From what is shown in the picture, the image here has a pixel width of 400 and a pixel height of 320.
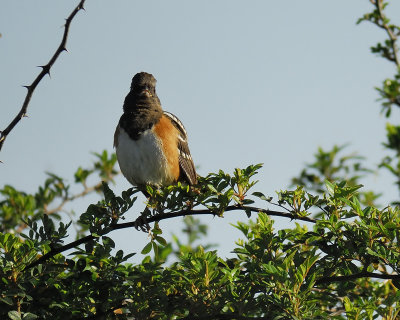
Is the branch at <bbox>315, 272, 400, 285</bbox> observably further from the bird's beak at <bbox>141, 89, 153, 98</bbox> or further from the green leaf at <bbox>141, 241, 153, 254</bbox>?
the bird's beak at <bbox>141, 89, 153, 98</bbox>

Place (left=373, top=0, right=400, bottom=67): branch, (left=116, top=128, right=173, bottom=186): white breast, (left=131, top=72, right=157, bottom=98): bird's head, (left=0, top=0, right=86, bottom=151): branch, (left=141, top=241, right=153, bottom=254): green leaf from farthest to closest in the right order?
(left=373, top=0, right=400, bottom=67): branch, (left=131, top=72, right=157, bottom=98): bird's head, (left=116, top=128, right=173, bottom=186): white breast, (left=141, top=241, right=153, bottom=254): green leaf, (left=0, top=0, right=86, bottom=151): branch

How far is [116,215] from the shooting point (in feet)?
10.1

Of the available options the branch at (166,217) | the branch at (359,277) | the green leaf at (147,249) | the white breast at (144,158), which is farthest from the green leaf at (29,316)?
the white breast at (144,158)

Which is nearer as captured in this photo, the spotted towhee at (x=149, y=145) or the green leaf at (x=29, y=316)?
the green leaf at (x=29, y=316)

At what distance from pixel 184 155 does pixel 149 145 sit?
38cm

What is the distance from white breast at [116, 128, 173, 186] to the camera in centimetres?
432

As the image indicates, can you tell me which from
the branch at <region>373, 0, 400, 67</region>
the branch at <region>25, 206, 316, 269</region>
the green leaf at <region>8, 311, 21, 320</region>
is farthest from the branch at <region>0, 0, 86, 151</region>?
the branch at <region>373, 0, 400, 67</region>

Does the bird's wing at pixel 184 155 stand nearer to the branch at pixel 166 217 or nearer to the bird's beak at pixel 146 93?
the bird's beak at pixel 146 93

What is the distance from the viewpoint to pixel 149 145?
4.33 m

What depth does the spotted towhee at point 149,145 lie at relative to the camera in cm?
434

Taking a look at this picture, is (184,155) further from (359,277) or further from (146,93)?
(359,277)

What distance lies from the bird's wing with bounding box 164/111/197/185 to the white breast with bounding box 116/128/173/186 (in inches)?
7.3

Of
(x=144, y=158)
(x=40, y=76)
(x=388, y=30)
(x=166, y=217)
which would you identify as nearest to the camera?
(x=40, y=76)

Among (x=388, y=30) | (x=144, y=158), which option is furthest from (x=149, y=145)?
(x=388, y=30)
